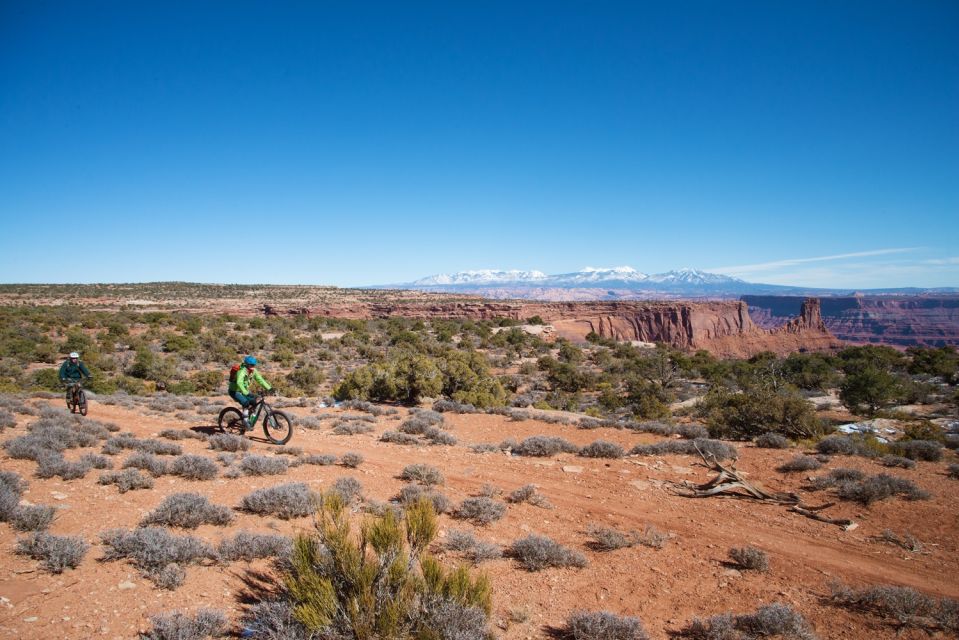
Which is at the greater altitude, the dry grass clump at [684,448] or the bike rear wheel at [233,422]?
the bike rear wheel at [233,422]

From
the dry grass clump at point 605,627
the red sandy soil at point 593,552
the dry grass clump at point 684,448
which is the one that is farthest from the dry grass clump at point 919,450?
the dry grass clump at point 605,627

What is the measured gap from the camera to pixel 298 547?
3254mm

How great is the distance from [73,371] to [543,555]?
12220 mm

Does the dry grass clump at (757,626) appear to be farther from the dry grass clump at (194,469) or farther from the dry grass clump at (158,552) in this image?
the dry grass clump at (194,469)

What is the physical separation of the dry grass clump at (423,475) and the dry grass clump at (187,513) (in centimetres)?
282

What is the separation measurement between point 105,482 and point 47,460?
112 centimetres

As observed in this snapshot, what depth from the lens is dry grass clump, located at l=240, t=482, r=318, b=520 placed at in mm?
5922

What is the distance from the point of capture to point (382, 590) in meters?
3.17

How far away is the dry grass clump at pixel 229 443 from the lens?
8742 mm

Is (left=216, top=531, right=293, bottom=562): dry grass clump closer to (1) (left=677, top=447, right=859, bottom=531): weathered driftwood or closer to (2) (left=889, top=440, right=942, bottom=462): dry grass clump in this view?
(1) (left=677, top=447, right=859, bottom=531): weathered driftwood

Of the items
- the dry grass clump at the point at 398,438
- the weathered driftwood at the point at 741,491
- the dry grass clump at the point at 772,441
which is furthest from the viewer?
the dry grass clump at the point at 398,438

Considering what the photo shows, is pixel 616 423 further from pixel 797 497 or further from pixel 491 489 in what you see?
pixel 491 489

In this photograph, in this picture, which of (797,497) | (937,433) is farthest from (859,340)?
(797,497)

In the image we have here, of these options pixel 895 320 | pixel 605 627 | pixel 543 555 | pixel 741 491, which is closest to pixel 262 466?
pixel 543 555
